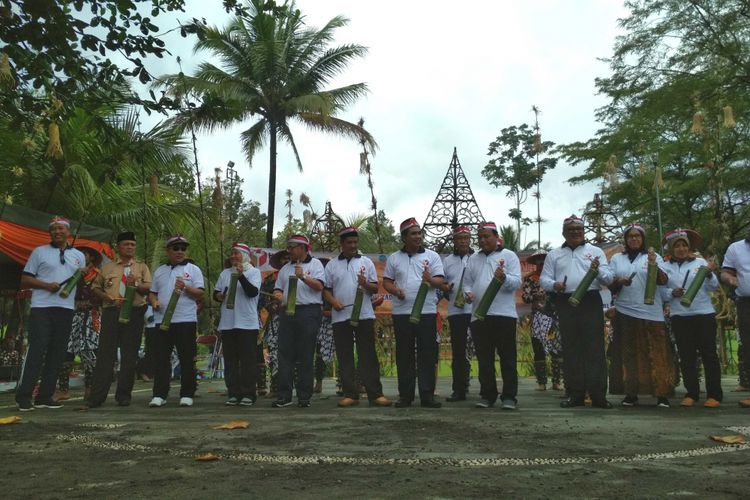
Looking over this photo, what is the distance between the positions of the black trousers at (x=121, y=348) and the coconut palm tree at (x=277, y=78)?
1383cm

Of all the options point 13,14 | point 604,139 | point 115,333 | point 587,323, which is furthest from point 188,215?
point 604,139

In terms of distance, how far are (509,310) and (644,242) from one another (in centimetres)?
159

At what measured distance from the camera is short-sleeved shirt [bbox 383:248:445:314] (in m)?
7.89

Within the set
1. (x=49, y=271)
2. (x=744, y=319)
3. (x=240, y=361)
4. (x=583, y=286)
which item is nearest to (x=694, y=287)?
(x=744, y=319)

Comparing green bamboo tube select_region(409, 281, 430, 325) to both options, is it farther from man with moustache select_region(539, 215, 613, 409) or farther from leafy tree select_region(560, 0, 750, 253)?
leafy tree select_region(560, 0, 750, 253)

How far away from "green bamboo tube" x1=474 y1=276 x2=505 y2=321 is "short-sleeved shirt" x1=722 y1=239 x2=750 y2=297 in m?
2.41

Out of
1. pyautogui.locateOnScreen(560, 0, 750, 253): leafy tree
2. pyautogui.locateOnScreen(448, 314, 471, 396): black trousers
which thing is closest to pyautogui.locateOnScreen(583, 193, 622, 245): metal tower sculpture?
pyautogui.locateOnScreen(560, 0, 750, 253): leafy tree

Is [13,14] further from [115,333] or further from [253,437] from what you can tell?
[253,437]

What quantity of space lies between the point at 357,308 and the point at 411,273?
2.24 ft

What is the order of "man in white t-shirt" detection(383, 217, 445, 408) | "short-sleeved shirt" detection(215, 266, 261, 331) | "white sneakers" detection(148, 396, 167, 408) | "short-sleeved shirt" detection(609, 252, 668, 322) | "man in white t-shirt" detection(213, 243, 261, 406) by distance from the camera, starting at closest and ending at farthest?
1. "short-sleeved shirt" detection(609, 252, 668, 322)
2. "man in white t-shirt" detection(383, 217, 445, 408)
3. "white sneakers" detection(148, 396, 167, 408)
4. "man in white t-shirt" detection(213, 243, 261, 406)
5. "short-sleeved shirt" detection(215, 266, 261, 331)

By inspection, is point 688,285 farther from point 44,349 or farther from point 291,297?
point 44,349

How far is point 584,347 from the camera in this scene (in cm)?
754

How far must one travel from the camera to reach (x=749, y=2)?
18062 mm

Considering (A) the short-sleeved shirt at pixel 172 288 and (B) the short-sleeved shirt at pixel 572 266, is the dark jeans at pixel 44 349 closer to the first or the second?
(A) the short-sleeved shirt at pixel 172 288
